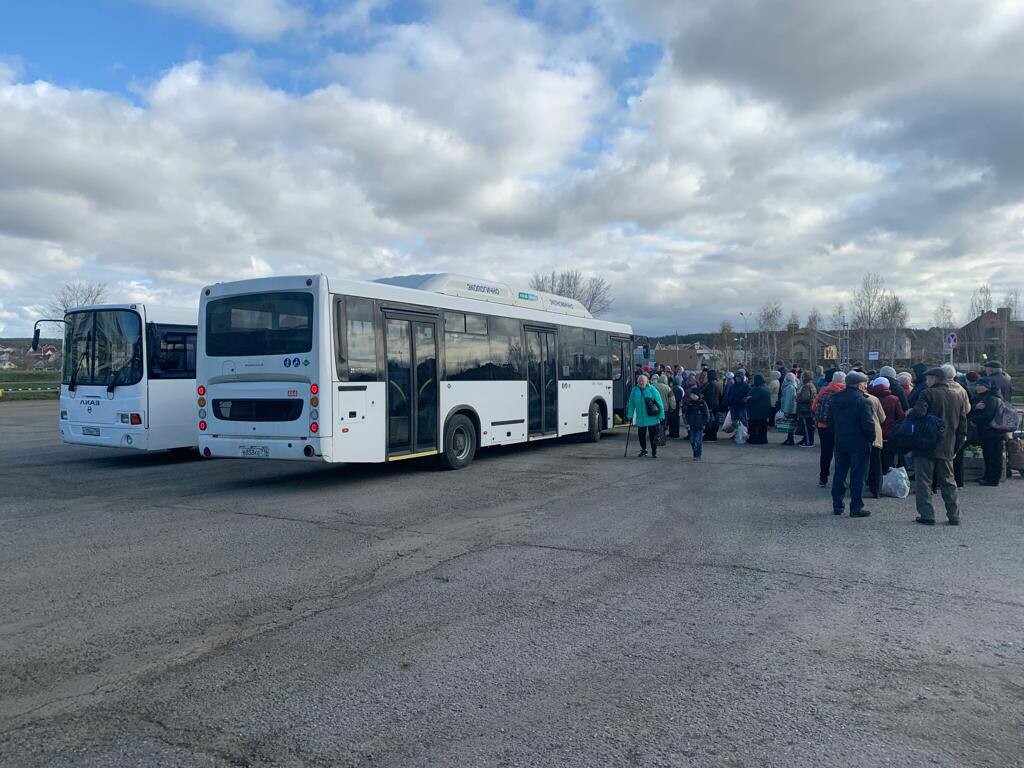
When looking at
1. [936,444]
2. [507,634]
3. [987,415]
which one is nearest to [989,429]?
[987,415]

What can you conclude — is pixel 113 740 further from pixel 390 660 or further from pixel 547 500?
pixel 547 500

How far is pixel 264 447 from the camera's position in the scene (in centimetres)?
1128

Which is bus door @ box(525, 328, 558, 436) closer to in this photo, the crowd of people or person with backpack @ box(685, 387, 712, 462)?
the crowd of people

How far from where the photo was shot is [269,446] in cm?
1124

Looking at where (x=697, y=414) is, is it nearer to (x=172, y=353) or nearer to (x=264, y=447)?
(x=264, y=447)

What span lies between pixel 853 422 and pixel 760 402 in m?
8.94

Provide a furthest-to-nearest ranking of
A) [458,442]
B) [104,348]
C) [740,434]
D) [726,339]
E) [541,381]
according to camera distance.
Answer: [726,339] < [740,434] < [541,381] < [104,348] < [458,442]

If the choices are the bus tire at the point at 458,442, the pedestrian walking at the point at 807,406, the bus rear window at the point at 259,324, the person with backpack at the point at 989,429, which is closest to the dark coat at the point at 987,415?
the person with backpack at the point at 989,429

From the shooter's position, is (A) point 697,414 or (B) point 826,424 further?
(A) point 697,414

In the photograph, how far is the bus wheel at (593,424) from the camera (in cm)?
1892

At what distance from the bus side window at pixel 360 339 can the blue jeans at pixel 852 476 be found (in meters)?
Answer: 6.56

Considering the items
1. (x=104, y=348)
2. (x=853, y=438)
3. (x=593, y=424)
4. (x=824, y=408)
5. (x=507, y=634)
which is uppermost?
(x=104, y=348)

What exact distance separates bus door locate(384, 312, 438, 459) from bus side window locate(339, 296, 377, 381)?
1.12 feet

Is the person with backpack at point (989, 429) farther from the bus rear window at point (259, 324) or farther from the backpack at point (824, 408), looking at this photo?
the bus rear window at point (259, 324)
